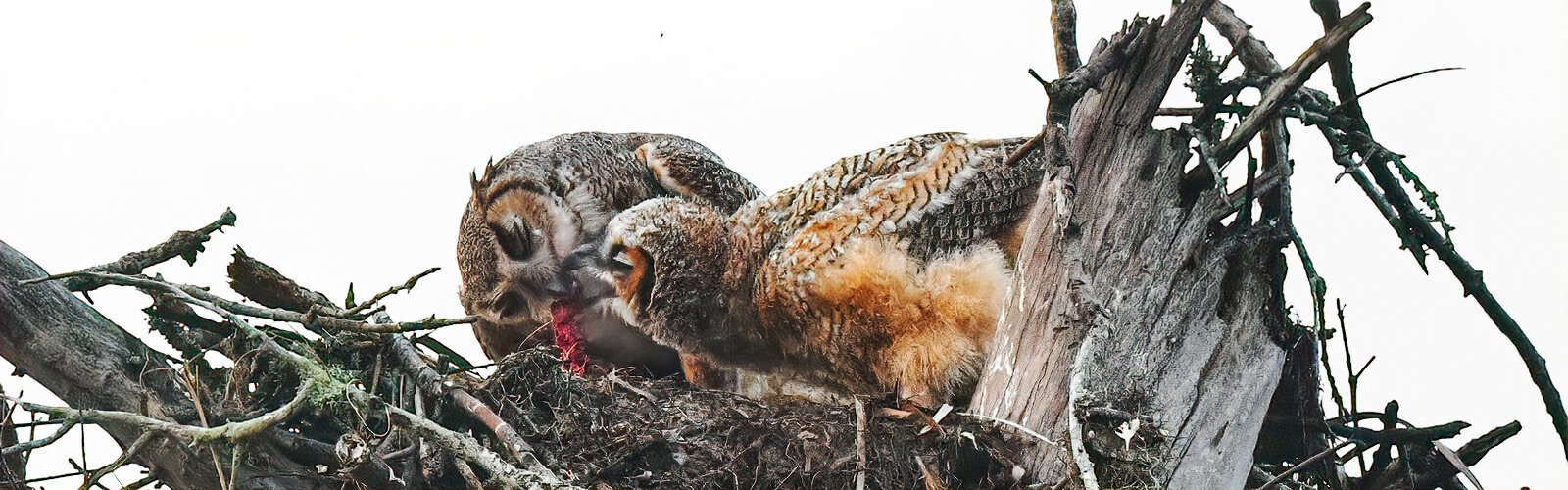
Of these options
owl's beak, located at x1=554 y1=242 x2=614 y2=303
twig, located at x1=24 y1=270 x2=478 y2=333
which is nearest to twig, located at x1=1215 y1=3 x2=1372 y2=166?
twig, located at x1=24 y1=270 x2=478 y2=333

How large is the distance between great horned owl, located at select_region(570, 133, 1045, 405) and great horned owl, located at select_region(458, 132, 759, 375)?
18 cm

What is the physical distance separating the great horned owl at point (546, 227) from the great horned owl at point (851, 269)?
0.58 feet

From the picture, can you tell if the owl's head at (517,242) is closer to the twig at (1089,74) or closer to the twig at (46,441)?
the twig at (46,441)

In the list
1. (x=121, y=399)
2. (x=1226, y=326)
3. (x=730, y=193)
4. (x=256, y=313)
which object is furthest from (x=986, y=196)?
(x=121, y=399)

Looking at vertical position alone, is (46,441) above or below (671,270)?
below

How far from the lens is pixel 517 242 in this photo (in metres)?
3.65

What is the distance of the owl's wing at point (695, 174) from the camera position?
3793 millimetres

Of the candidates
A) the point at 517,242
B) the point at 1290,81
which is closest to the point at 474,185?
the point at 517,242

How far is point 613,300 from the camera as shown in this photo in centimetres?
355

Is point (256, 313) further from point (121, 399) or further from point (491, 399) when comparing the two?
point (491, 399)

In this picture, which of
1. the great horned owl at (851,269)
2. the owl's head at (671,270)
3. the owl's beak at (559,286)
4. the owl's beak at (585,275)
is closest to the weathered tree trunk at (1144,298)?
the great horned owl at (851,269)

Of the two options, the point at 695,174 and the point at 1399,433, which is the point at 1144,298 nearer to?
the point at 1399,433

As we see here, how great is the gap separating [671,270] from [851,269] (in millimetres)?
536

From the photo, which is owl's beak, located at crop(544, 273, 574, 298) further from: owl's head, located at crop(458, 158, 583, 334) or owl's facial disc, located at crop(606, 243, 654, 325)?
owl's facial disc, located at crop(606, 243, 654, 325)
